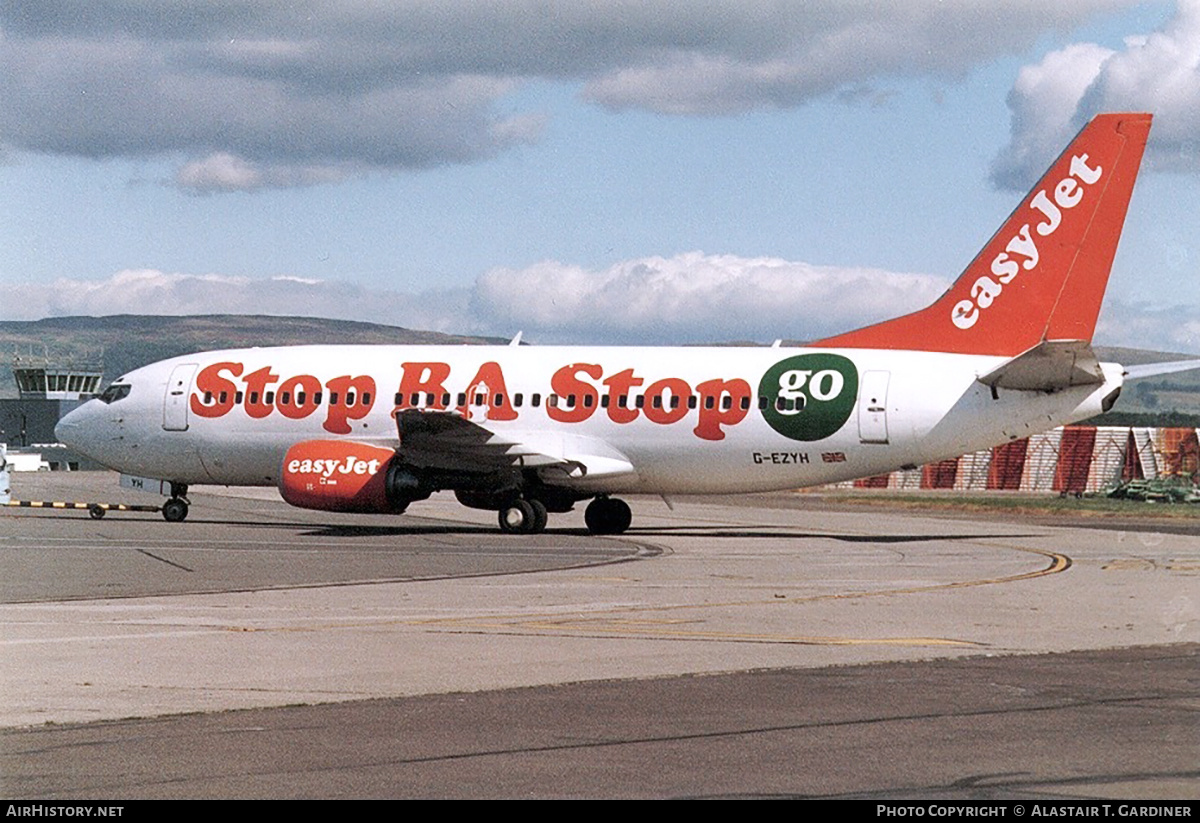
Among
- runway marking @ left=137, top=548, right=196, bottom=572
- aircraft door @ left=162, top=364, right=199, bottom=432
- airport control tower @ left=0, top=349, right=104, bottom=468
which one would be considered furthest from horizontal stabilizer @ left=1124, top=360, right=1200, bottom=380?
airport control tower @ left=0, top=349, right=104, bottom=468

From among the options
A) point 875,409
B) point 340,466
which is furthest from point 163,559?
point 875,409

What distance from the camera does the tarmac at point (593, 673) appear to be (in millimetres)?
10094

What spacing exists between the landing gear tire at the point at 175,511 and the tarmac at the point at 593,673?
10393 millimetres

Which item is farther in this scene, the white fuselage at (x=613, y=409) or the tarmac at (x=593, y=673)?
the white fuselage at (x=613, y=409)

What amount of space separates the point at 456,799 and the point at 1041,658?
8.42m

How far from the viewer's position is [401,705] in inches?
512

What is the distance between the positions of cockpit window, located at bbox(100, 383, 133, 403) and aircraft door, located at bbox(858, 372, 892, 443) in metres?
17.9

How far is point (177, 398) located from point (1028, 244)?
19.7 m

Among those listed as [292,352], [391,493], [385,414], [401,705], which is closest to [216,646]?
[401,705]

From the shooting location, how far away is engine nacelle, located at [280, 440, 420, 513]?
3712cm

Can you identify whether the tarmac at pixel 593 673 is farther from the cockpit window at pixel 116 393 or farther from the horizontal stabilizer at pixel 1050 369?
the cockpit window at pixel 116 393

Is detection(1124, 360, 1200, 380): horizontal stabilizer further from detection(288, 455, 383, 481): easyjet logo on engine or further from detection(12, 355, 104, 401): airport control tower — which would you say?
detection(12, 355, 104, 401): airport control tower

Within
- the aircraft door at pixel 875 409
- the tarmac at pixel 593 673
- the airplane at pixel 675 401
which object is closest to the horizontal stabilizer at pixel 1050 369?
the airplane at pixel 675 401

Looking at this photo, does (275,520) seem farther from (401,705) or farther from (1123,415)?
(1123,415)
